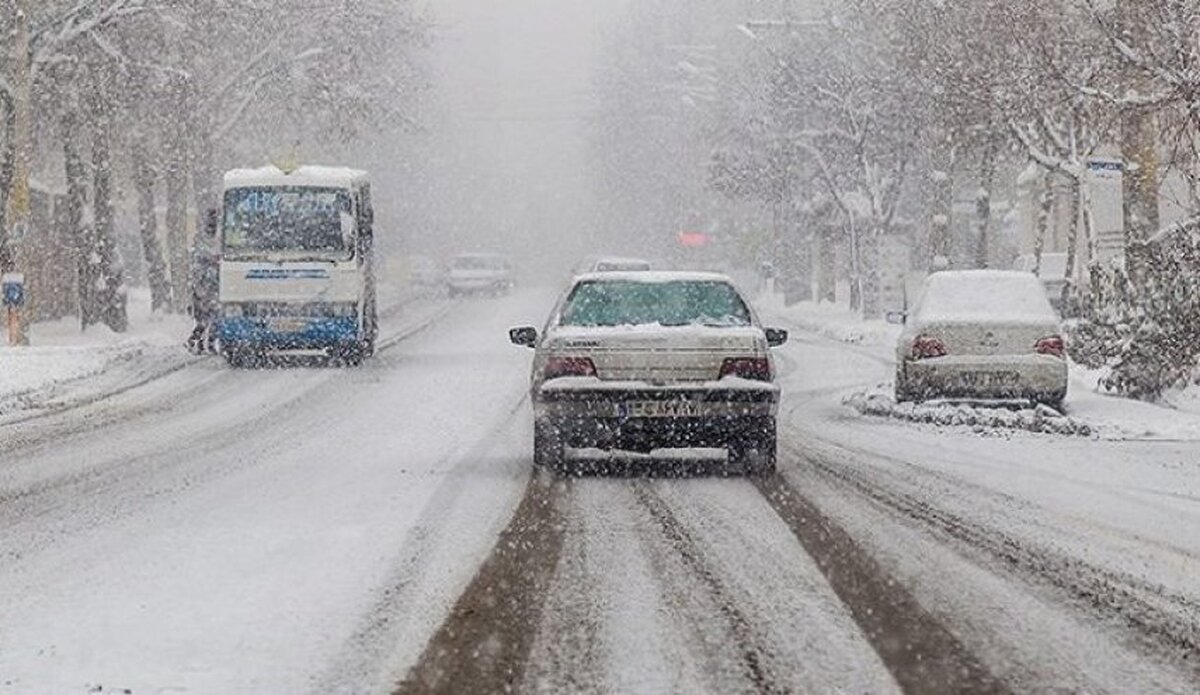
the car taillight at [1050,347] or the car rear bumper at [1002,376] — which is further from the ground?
the car taillight at [1050,347]

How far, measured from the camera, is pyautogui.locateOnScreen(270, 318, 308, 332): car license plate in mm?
27531

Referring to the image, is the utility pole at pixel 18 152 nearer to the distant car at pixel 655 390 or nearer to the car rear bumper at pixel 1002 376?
the car rear bumper at pixel 1002 376

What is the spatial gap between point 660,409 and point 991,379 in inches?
230

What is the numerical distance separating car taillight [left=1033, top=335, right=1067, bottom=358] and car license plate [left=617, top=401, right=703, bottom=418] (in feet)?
19.4

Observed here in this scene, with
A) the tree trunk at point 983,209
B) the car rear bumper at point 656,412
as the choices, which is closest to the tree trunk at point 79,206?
the tree trunk at point 983,209

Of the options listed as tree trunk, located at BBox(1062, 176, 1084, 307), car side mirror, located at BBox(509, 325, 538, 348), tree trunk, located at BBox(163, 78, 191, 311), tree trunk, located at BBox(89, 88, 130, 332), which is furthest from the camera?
tree trunk, located at BBox(163, 78, 191, 311)

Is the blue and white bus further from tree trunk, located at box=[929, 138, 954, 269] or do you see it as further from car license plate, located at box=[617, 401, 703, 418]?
tree trunk, located at box=[929, 138, 954, 269]

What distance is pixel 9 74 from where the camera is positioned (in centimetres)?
3250

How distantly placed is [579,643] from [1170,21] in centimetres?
1717

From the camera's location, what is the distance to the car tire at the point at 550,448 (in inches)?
536

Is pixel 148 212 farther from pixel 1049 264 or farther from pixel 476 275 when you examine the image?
pixel 476 275

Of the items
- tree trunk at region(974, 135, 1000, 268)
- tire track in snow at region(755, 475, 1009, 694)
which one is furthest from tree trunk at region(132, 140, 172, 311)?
tire track in snow at region(755, 475, 1009, 694)

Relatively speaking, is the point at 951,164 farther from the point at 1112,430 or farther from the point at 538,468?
the point at 538,468

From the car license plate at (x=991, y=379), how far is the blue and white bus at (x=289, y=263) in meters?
11.7
